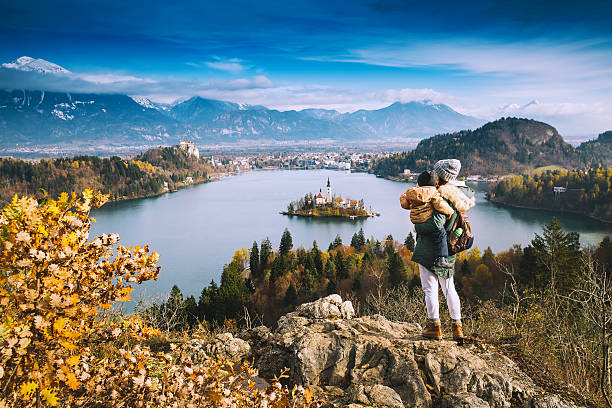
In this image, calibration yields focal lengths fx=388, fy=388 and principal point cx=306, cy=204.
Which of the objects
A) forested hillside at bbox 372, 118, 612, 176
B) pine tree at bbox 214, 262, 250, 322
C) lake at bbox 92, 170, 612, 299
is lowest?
lake at bbox 92, 170, 612, 299

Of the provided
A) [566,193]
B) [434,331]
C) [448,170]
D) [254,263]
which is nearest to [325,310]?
[434,331]

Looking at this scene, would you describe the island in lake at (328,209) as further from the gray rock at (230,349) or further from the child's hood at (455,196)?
the child's hood at (455,196)

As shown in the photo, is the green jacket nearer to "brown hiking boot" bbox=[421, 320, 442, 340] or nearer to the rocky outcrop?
"brown hiking boot" bbox=[421, 320, 442, 340]

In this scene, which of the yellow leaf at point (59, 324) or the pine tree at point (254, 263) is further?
the pine tree at point (254, 263)

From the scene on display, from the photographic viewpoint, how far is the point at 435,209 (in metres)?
2.76

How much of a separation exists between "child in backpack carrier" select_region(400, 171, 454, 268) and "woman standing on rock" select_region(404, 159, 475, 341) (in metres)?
0.03

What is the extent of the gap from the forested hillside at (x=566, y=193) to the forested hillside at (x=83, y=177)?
50.7m

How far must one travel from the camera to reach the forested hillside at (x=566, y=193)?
131 ft

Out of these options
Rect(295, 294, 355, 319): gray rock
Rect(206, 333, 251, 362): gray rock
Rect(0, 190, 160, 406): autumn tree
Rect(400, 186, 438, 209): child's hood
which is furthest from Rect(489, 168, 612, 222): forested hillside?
Rect(0, 190, 160, 406): autumn tree

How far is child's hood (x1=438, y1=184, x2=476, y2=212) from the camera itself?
2766 mm

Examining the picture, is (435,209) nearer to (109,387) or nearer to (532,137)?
(109,387)

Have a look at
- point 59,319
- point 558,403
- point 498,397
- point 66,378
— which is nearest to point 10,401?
point 66,378

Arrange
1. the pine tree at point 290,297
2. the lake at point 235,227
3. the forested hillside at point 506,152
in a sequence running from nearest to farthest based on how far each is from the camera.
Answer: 1. the pine tree at point 290,297
2. the lake at point 235,227
3. the forested hillside at point 506,152

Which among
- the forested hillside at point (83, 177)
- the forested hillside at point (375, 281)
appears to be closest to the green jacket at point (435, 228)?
the forested hillside at point (375, 281)
